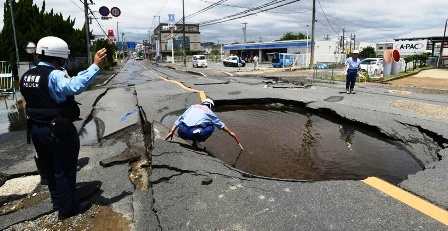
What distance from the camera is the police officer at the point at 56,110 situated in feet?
11.3

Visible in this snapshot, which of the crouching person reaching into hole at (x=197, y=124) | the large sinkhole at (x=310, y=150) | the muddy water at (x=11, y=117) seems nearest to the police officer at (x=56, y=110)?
the crouching person reaching into hole at (x=197, y=124)

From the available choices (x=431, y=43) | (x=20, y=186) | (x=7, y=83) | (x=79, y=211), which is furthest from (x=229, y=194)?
(x=431, y=43)

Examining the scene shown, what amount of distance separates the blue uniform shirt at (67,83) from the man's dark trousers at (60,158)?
0.33m

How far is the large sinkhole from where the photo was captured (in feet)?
19.3

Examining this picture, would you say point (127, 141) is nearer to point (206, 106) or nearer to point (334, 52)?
point (206, 106)

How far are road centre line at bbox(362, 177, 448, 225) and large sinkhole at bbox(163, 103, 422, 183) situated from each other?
1236mm

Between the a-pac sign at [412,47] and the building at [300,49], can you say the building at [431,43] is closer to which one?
the a-pac sign at [412,47]

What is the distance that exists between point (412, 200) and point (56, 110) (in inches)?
149

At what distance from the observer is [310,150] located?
7152 millimetres

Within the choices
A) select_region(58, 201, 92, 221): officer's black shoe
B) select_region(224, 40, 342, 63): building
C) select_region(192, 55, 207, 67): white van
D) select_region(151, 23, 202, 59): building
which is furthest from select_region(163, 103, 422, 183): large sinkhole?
select_region(151, 23, 202, 59): building

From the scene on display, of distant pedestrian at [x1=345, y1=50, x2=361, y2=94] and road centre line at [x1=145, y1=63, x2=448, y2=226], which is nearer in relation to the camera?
road centre line at [x1=145, y1=63, x2=448, y2=226]

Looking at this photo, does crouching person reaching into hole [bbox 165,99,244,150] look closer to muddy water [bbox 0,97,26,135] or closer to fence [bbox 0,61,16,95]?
muddy water [bbox 0,97,26,135]

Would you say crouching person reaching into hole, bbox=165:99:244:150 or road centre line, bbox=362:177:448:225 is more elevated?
crouching person reaching into hole, bbox=165:99:244:150

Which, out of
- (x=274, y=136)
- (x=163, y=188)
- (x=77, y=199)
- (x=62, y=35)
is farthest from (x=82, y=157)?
(x=62, y=35)
